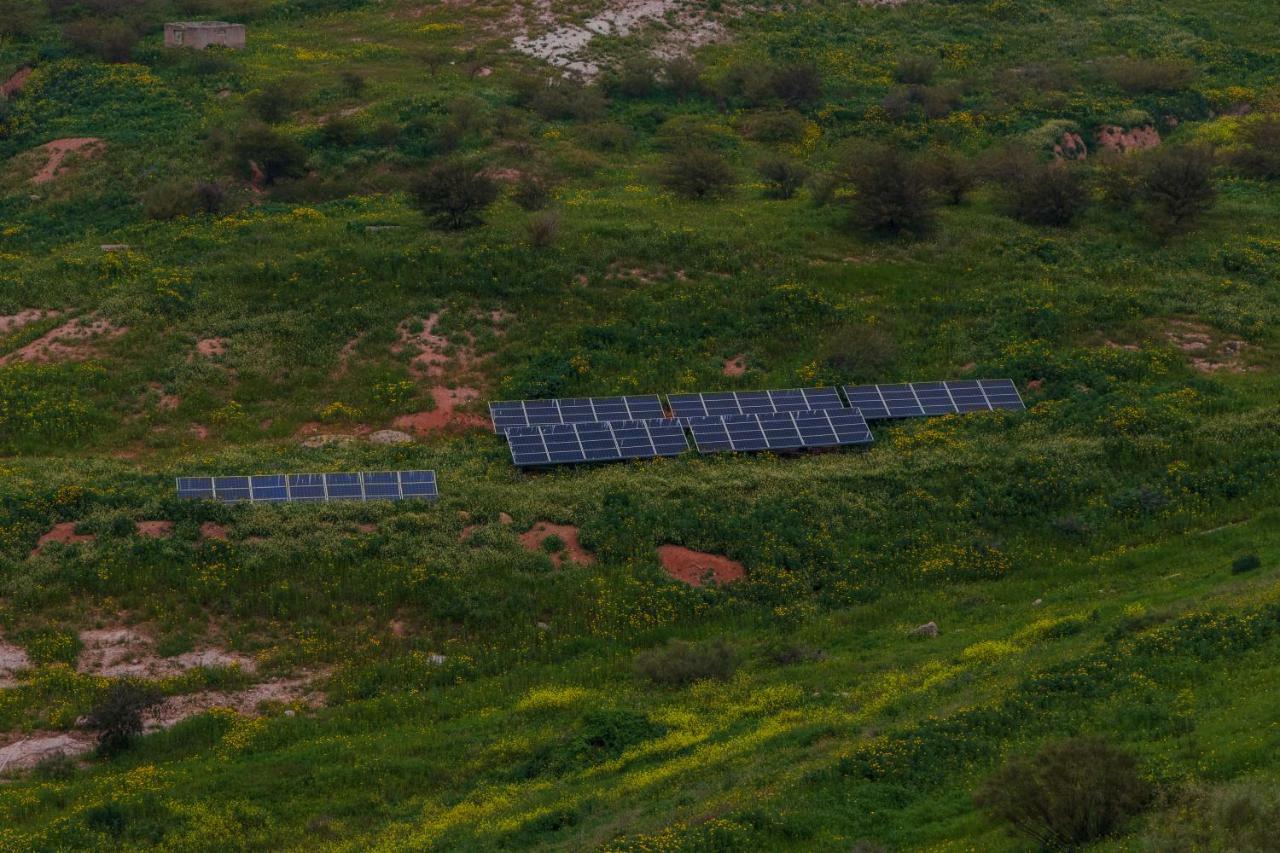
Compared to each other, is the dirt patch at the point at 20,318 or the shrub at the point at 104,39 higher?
the shrub at the point at 104,39

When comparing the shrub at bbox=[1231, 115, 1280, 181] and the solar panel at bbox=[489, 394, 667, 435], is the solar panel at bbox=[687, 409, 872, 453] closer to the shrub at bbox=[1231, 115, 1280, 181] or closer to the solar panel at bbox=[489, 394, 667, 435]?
the solar panel at bbox=[489, 394, 667, 435]

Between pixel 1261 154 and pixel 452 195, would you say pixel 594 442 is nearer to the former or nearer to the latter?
pixel 452 195

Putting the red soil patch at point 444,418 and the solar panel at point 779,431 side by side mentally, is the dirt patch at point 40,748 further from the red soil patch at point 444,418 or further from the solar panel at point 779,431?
the solar panel at point 779,431

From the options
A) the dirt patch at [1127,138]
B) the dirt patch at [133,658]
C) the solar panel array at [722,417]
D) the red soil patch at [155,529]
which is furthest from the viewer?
the dirt patch at [1127,138]

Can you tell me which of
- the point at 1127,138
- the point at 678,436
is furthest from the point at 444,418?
the point at 1127,138

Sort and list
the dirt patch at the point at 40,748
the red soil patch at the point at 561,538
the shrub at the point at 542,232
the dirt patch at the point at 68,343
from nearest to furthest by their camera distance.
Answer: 1. the dirt patch at the point at 40,748
2. the red soil patch at the point at 561,538
3. the dirt patch at the point at 68,343
4. the shrub at the point at 542,232

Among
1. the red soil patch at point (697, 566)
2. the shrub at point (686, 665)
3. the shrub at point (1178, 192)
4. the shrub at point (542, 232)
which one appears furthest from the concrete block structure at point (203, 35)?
the shrub at point (686, 665)

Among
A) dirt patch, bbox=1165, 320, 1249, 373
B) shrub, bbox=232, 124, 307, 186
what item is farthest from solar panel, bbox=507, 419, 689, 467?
shrub, bbox=232, 124, 307, 186
